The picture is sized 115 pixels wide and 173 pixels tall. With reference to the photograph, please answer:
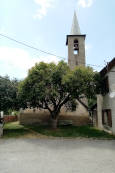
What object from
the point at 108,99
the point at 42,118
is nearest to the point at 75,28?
the point at 108,99

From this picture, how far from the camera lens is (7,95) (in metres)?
13.5

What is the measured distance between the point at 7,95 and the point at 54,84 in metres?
4.78

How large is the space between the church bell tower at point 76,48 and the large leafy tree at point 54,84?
298 inches

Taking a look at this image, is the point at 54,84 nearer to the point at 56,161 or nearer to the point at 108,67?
the point at 108,67

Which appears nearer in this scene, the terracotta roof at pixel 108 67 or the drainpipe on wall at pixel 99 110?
the terracotta roof at pixel 108 67

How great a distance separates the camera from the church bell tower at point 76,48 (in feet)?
71.7

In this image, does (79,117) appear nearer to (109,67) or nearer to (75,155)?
(109,67)

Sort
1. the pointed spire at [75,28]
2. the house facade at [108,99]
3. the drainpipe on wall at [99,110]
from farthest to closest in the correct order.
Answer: the pointed spire at [75,28]
the drainpipe on wall at [99,110]
the house facade at [108,99]

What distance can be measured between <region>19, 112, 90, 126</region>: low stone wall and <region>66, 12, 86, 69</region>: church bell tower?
8.03m

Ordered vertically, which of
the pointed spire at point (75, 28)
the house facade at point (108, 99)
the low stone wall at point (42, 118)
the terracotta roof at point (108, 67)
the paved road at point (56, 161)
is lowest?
the paved road at point (56, 161)

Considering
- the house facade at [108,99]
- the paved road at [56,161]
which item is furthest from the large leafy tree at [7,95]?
the house facade at [108,99]

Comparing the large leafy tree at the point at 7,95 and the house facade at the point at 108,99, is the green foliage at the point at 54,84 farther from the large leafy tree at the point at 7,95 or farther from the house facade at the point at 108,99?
the house facade at the point at 108,99

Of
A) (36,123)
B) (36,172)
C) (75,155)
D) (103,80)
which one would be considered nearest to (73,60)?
(103,80)

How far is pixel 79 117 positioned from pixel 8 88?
10.1 m
